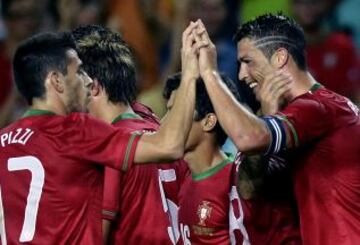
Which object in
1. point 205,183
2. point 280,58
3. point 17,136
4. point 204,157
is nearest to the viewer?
point 17,136

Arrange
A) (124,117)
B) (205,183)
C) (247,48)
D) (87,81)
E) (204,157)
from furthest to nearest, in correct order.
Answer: (204,157)
(205,183)
(124,117)
(247,48)
(87,81)

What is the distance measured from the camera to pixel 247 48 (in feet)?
24.1

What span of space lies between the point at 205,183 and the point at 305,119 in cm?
102

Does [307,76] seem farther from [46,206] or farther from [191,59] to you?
[46,206]

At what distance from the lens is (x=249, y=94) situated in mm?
7672

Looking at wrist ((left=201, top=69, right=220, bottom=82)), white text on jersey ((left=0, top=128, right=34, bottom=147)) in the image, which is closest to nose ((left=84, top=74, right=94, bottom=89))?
white text on jersey ((left=0, top=128, right=34, bottom=147))

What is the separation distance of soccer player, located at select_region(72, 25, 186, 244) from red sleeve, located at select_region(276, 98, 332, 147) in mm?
918

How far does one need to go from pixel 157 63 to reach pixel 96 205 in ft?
16.6

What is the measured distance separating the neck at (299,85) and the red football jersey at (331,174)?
0.09 meters

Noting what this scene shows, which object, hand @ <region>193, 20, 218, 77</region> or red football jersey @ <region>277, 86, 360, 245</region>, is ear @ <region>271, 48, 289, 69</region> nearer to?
red football jersey @ <region>277, 86, 360, 245</region>

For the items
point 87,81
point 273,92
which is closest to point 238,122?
point 273,92

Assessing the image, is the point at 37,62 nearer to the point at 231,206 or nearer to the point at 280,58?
the point at 280,58

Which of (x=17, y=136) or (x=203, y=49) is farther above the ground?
(x=203, y=49)

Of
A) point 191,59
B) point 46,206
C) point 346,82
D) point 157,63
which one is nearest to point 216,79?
point 191,59
